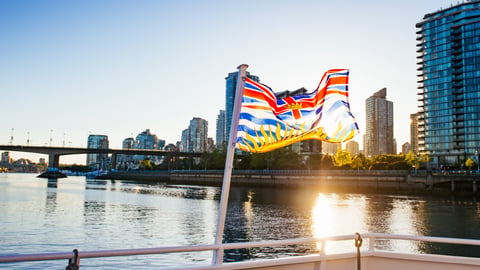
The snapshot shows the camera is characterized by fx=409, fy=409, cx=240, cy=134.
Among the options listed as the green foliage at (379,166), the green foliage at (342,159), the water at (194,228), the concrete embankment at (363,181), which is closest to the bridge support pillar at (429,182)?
the concrete embankment at (363,181)

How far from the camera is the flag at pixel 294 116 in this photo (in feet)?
27.3

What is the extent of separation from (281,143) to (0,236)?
32443mm

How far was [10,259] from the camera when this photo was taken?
17.3 ft

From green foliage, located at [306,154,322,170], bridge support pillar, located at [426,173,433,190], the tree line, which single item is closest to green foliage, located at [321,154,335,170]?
the tree line

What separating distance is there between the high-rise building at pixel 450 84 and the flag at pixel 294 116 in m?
189

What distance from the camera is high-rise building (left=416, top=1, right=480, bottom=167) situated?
172875mm

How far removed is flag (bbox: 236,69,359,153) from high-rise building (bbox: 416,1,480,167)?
189 meters

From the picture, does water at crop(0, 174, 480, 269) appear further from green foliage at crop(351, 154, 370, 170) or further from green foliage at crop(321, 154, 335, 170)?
green foliage at crop(321, 154, 335, 170)

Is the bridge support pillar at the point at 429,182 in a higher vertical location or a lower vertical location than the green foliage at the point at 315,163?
lower

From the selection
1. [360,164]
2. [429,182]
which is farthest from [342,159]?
[429,182]

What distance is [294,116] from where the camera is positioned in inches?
344

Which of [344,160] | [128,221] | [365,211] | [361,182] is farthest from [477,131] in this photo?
[128,221]

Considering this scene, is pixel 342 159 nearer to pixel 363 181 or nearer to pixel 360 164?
pixel 360 164

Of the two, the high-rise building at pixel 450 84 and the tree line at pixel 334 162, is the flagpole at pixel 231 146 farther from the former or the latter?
the high-rise building at pixel 450 84
